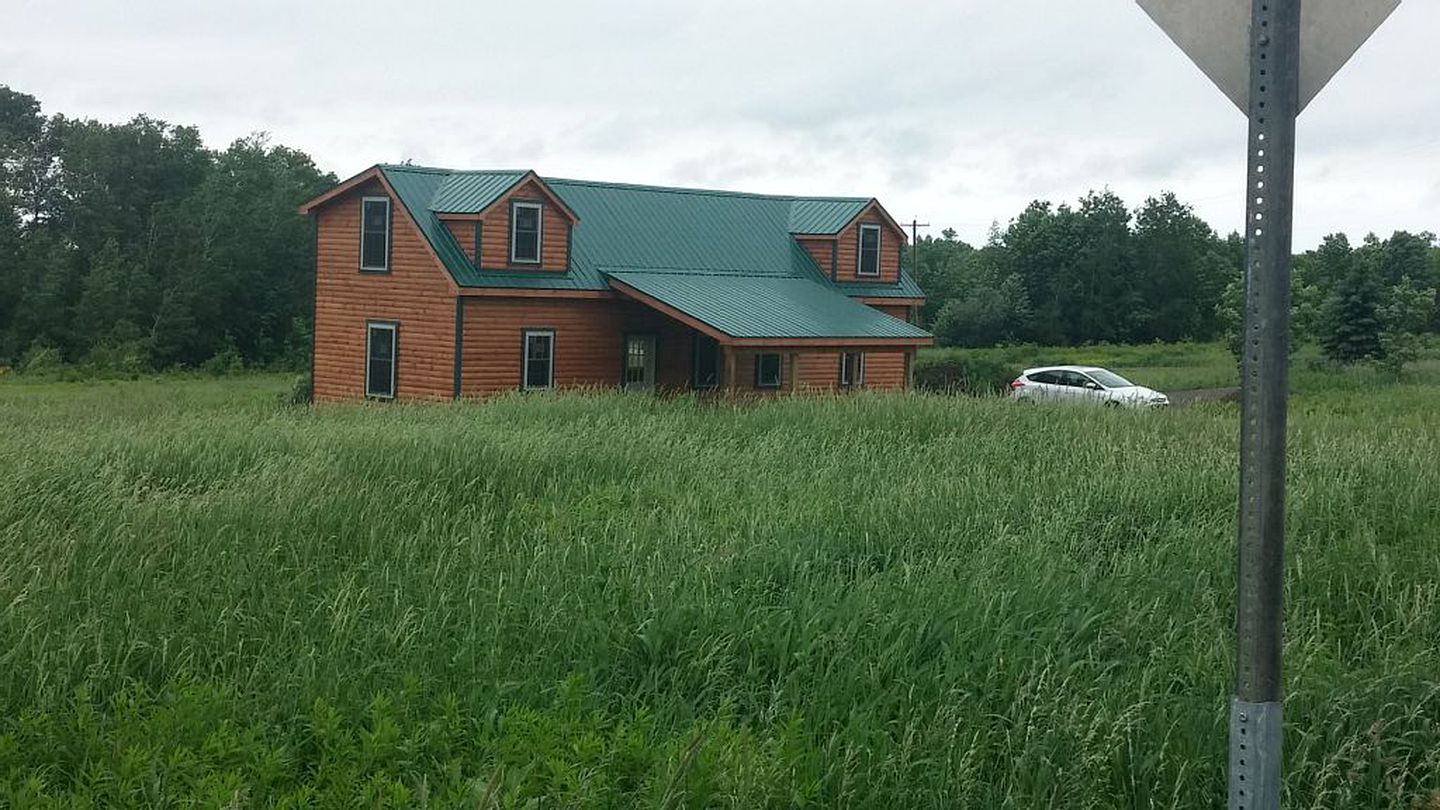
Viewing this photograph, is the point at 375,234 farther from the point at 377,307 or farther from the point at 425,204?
the point at 377,307

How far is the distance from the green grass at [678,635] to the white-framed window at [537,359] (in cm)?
1650

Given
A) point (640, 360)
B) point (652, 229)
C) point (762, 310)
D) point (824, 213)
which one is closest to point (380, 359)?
point (640, 360)

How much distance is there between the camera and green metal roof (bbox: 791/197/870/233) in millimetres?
34531

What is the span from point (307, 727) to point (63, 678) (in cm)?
118

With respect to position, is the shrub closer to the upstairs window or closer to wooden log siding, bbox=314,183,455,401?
the upstairs window

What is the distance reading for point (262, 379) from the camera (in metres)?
48.1

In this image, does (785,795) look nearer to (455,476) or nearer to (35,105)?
(455,476)

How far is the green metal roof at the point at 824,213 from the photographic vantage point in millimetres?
34531

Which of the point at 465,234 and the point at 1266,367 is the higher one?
the point at 465,234

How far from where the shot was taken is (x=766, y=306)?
29.6 metres

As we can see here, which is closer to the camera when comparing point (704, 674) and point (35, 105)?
point (704, 674)

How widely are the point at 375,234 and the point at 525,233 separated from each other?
3290mm

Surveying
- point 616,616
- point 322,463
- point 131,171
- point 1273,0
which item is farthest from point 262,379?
point 1273,0

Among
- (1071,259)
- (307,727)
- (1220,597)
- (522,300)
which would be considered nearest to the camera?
(307,727)
